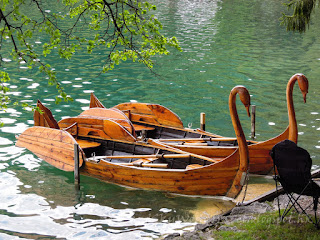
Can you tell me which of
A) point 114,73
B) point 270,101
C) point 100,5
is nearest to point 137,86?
point 114,73

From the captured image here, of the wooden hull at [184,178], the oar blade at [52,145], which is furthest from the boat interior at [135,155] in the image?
the oar blade at [52,145]

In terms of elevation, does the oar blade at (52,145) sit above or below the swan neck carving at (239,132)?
below

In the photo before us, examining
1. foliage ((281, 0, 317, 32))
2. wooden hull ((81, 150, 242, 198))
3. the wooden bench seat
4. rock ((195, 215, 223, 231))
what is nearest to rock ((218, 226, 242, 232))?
rock ((195, 215, 223, 231))

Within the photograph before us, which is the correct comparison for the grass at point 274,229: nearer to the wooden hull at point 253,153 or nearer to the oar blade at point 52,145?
the wooden hull at point 253,153

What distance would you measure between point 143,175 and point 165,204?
40.0 inches

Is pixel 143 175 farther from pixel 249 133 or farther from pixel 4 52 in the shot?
pixel 4 52

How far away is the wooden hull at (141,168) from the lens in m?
11.4

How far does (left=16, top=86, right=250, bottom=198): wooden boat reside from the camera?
11.3 meters

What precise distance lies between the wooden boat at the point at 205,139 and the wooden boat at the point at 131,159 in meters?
0.51

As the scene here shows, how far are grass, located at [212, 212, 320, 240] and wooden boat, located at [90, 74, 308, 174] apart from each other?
312 cm

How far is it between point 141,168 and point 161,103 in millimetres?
9883

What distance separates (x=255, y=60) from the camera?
101ft

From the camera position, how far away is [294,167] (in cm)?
826

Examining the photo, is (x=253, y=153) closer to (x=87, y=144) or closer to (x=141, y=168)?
(x=141, y=168)
